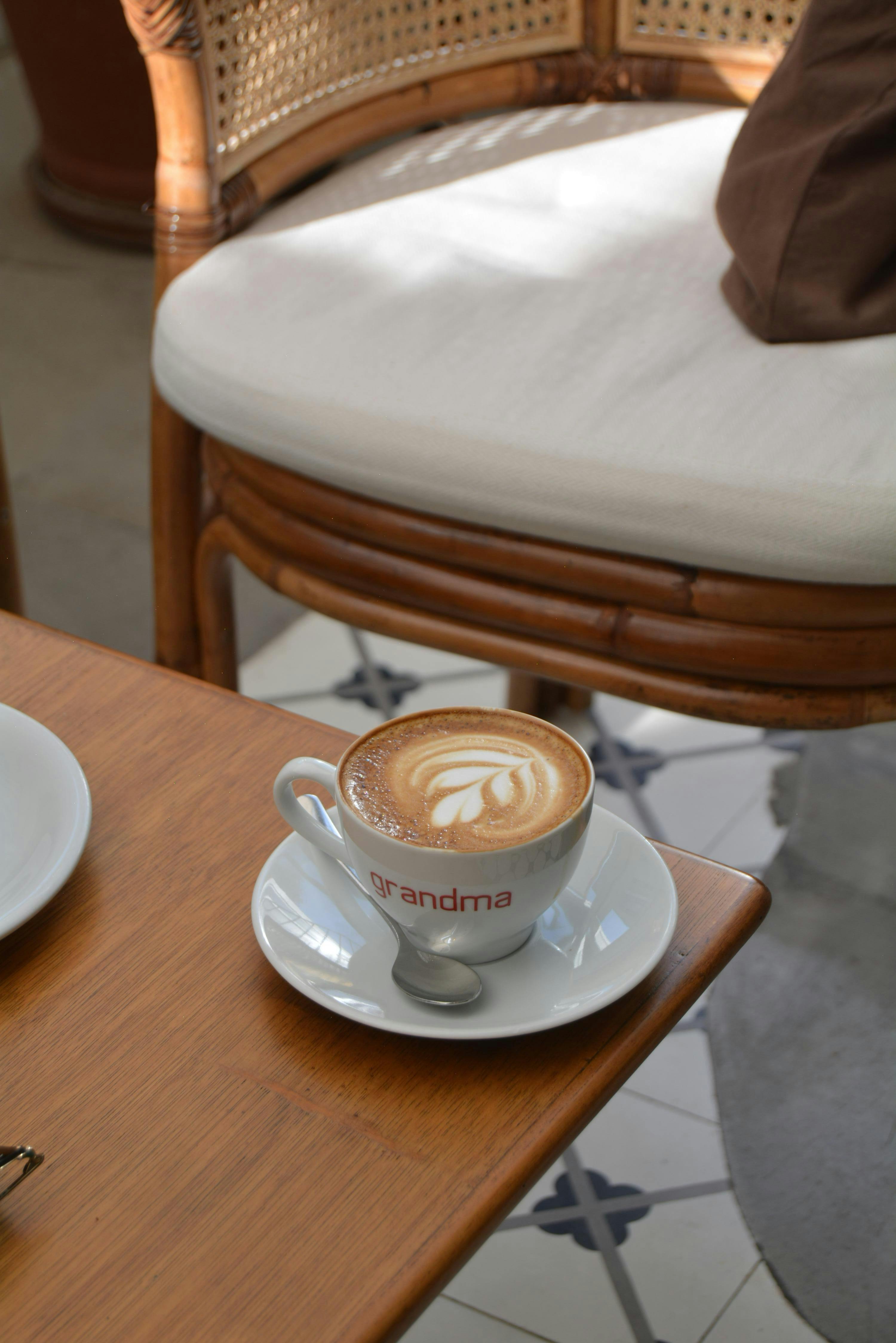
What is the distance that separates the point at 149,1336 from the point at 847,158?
66cm

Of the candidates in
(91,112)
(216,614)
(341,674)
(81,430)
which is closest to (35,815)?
(216,614)

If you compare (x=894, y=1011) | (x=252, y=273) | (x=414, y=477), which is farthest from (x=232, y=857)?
(x=894, y=1011)

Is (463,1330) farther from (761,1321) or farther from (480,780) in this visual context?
(480,780)

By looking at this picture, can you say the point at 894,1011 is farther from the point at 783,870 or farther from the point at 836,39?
the point at 836,39

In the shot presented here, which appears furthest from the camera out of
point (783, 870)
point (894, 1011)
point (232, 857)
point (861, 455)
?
point (783, 870)

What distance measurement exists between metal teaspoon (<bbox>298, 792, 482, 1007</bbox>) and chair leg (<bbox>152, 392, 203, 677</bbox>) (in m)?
0.51

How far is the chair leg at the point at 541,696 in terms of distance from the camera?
1.09 metres

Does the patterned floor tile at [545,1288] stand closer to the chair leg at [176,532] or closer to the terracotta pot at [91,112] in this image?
the chair leg at [176,532]

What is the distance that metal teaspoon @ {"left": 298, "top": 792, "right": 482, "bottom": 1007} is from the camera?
1.20 feet

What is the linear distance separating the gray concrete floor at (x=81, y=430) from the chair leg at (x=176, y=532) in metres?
0.28

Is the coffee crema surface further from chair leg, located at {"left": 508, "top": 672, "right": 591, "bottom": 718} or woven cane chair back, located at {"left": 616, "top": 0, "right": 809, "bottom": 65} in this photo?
woven cane chair back, located at {"left": 616, "top": 0, "right": 809, "bottom": 65}

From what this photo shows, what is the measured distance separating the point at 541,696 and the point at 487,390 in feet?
1.56

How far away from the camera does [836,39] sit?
74 cm

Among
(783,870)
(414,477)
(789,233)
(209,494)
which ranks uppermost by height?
(789,233)
